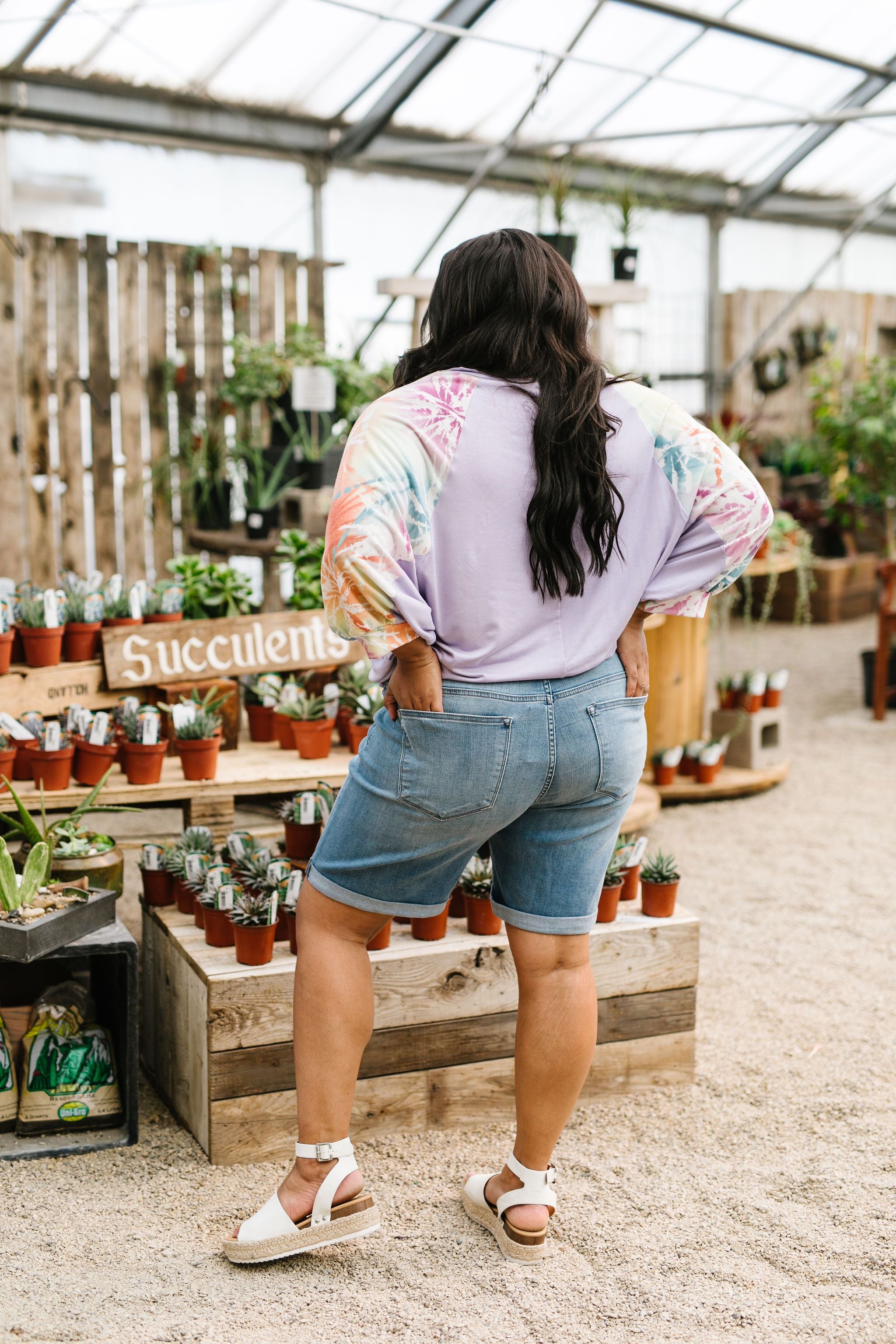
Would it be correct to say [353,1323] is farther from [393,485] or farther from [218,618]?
[218,618]

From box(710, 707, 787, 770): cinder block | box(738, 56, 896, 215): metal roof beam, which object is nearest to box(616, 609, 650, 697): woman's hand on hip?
box(710, 707, 787, 770): cinder block

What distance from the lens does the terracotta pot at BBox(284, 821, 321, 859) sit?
259cm

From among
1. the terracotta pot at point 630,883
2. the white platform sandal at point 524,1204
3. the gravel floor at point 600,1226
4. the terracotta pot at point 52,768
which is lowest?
the gravel floor at point 600,1226

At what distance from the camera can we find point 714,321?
9.80 metres

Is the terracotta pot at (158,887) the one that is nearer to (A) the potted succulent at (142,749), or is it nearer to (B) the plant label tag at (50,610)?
(A) the potted succulent at (142,749)

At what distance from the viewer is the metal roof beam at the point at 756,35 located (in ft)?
22.1

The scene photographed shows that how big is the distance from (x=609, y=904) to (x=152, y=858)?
88 cm

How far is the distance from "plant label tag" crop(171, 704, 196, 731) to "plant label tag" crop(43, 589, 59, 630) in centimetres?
38

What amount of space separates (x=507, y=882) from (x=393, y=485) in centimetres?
60

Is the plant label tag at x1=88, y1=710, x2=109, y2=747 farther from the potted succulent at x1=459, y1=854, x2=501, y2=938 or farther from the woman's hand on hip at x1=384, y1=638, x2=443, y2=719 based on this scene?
the woman's hand on hip at x1=384, y1=638, x2=443, y2=719

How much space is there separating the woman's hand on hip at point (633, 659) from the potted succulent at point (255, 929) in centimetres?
74

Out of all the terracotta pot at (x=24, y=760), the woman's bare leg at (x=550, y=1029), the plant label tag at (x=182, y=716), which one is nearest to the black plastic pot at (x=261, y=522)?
the plant label tag at (x=182, y=716)

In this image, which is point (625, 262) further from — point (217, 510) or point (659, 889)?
point (659, 889)

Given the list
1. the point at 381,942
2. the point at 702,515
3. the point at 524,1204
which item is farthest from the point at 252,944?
the point at 702,515
